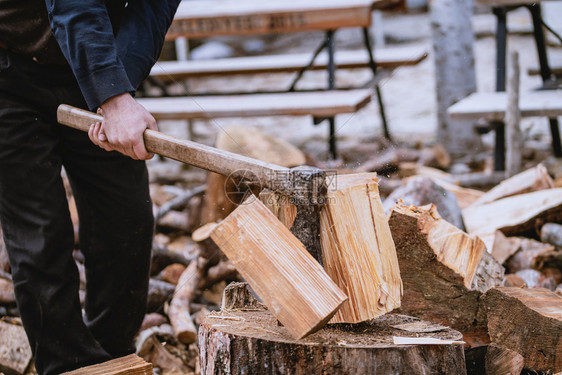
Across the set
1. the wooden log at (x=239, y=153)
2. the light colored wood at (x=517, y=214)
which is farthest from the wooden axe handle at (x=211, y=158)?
the light colored wood at (x=517, y=214)

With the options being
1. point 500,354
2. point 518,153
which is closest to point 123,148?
point 500,354

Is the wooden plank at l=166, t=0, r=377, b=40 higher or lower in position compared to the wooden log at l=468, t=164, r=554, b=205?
higher

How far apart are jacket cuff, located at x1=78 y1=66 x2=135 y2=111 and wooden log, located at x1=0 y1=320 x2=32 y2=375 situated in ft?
4.08

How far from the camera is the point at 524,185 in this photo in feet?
11.6

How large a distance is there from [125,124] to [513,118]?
3.23 m

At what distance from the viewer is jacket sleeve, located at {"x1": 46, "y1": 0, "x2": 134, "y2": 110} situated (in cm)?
166

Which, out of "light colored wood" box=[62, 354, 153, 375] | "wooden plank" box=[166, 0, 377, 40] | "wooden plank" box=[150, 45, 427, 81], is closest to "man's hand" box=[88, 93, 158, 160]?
"light colored wood" box=[62, 354, 153, 375]

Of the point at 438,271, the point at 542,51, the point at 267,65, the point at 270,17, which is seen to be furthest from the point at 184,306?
the point at 542,51

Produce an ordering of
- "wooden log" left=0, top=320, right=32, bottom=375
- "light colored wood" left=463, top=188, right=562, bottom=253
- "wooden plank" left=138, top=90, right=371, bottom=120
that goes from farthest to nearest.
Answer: "wooden plank" left=138, top=90, right=371, bottom=120
"light colored wood" left=463, top=188, right=562, bottom=253
"wooden log" left=0, top=320, right=32, bottom=375

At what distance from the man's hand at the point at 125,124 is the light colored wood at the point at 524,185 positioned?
2.52 meters

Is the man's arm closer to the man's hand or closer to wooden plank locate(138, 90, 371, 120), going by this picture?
the man's hand

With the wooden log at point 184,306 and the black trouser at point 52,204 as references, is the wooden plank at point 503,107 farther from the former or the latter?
the black trouser at point 52,204

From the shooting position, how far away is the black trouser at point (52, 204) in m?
1.91

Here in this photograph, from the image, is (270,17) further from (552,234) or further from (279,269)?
(279,269)
